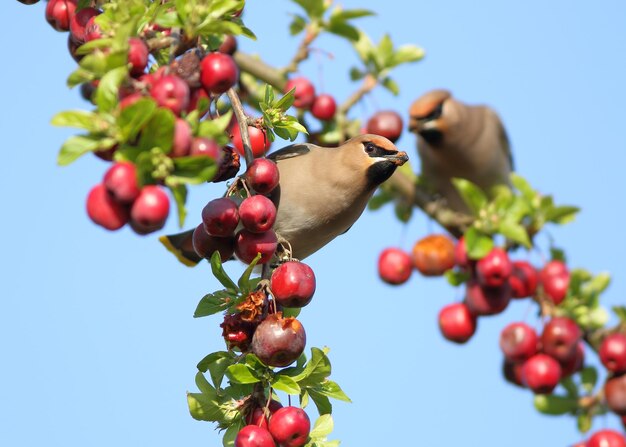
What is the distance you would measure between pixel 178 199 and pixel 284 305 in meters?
0.70

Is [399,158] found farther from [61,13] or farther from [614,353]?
[61,13]

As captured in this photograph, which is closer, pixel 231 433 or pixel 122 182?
pixel 122 182

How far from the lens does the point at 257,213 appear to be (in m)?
2.54

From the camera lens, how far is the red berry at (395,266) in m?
4.94

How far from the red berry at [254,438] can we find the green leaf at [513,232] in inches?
65.2

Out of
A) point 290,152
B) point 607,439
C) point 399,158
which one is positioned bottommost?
point 607,439

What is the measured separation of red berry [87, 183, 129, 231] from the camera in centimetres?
197

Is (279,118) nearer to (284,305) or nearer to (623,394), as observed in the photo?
(284,305)

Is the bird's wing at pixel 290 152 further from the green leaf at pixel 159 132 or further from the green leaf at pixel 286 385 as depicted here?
the green leaf at pixel 159 132

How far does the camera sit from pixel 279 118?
9.38ft

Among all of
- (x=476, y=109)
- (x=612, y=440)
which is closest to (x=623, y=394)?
(x=612, y=440)

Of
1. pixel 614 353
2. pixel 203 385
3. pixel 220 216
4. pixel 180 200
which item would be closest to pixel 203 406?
pixel 203 385

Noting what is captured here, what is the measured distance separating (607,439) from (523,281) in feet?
2.44

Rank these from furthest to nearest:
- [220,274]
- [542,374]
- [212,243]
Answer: [542,374]
[212,243]
[220,274]
